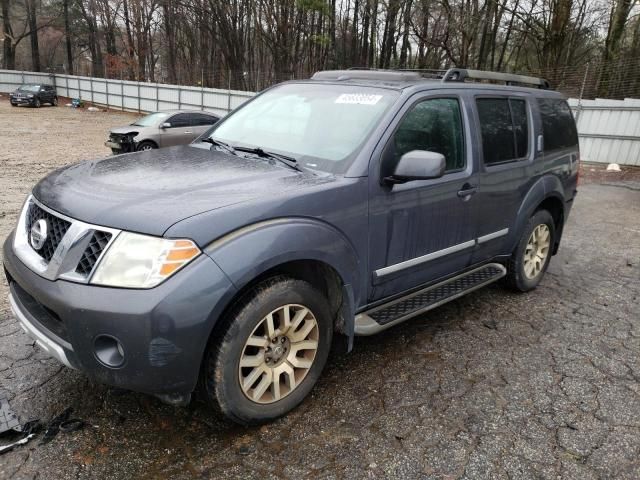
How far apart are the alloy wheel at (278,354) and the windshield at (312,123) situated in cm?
90

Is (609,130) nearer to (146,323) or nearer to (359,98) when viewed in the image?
(359,98)

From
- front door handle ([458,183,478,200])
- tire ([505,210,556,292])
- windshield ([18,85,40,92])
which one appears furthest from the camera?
windshield ([18,85,40,92])

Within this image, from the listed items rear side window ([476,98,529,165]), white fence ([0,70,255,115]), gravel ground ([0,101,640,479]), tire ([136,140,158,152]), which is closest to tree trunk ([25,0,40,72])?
white fence ([0,70,255,115])

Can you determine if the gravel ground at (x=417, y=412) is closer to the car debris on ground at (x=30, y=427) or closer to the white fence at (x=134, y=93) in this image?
the car debris on ground at (x=30, y=427)

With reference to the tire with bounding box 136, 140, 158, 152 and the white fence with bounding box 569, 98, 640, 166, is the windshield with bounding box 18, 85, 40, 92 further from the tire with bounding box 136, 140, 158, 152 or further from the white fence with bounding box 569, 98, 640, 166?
the white fence with bounding box 569, 98, 640, 166

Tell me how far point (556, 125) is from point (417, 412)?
3086 mm

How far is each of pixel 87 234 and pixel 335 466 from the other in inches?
61.8

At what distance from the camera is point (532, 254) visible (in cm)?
461

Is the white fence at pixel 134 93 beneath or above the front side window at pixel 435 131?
beneath

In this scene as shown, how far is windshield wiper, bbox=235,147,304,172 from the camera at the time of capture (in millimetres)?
2958

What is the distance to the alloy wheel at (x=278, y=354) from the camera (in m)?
2.50

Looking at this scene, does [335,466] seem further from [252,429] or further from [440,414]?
[440,414]

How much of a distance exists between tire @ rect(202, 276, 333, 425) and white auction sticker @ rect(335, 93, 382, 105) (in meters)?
1.30

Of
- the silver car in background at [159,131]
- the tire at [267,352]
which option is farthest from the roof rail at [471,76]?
the silver car in background at [159,131]
